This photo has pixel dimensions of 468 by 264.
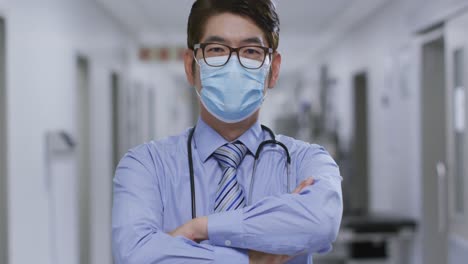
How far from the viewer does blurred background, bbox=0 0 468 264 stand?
3352 millimetres

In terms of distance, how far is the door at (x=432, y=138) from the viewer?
4238 mm

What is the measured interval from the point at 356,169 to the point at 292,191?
209 inches

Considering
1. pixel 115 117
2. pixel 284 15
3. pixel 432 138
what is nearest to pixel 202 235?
pixel 432 138

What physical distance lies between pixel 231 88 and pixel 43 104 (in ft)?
8.86

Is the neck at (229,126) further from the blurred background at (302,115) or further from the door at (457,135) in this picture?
the door at (457,135)

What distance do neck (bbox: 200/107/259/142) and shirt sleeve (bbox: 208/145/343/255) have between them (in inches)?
7.9

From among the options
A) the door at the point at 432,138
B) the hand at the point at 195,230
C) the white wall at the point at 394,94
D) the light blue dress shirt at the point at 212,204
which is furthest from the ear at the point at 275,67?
the door at the point at 432,138

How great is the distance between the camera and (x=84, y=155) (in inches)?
206

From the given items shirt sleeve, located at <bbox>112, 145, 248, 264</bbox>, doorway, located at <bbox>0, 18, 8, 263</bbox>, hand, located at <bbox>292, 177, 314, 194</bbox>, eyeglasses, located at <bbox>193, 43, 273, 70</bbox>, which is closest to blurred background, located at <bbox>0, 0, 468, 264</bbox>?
doorway, located at <bbox>0, 18, 8, 263</bbox>

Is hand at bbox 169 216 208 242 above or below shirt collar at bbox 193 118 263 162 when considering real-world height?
below

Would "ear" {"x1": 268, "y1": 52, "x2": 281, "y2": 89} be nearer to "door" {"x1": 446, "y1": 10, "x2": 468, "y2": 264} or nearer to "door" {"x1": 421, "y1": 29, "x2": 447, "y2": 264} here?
"door" {"x1": 446, "y1": 10, "x2": 468, "y2": 264}

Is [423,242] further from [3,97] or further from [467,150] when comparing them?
[3,97]

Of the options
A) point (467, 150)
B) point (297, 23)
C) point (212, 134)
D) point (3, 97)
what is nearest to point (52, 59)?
point (3, 97)

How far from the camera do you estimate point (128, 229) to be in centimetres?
123
